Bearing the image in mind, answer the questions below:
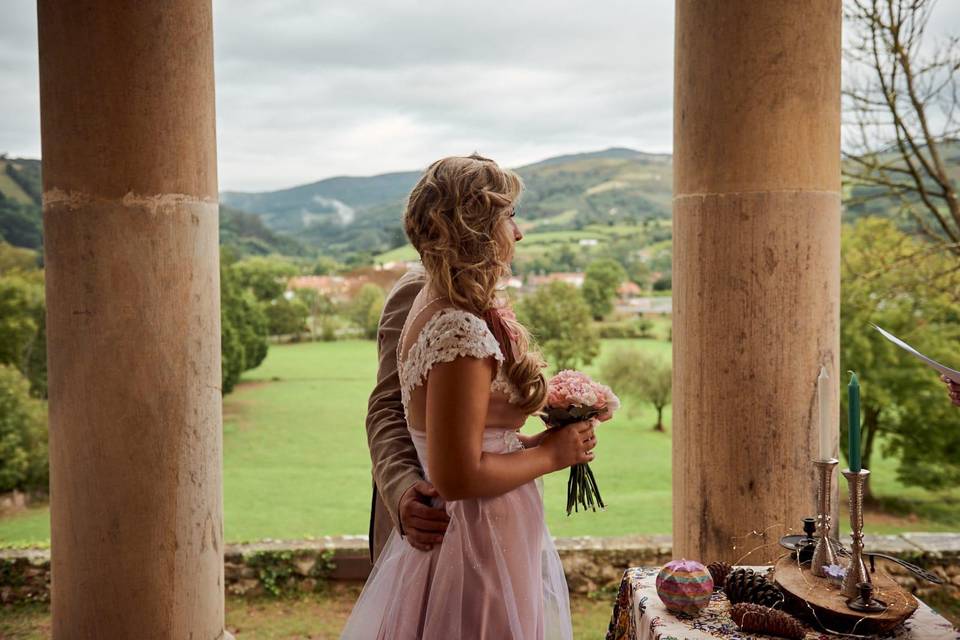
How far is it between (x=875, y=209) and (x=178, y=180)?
10962mm

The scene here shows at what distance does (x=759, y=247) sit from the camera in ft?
9.57

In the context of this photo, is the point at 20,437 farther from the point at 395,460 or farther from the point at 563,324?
the point at 395,460

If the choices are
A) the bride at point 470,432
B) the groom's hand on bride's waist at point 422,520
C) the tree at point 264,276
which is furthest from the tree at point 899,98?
the tree at point 264,276

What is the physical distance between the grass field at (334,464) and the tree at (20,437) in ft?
11.5

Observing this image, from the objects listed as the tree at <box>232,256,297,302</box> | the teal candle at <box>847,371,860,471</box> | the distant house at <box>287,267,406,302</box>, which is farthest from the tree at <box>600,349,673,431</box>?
the teal candle at <box>847,371,860,471</box>

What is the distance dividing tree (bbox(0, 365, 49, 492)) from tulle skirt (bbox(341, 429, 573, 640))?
10.3 meters

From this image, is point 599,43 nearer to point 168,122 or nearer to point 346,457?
point 346,457

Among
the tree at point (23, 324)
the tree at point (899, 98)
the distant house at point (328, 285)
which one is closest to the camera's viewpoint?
the tree at point (899, 98)

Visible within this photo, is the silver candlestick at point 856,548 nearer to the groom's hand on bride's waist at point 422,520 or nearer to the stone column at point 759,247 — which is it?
the groom's hand on bride's waist at point 422,520

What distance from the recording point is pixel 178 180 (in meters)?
3.15

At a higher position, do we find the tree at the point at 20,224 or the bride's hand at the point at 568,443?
the tree at the point at 20,224

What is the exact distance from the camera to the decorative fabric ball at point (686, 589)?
195 centimetres

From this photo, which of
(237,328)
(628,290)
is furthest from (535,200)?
(237,328)

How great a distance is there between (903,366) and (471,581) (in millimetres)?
10497
